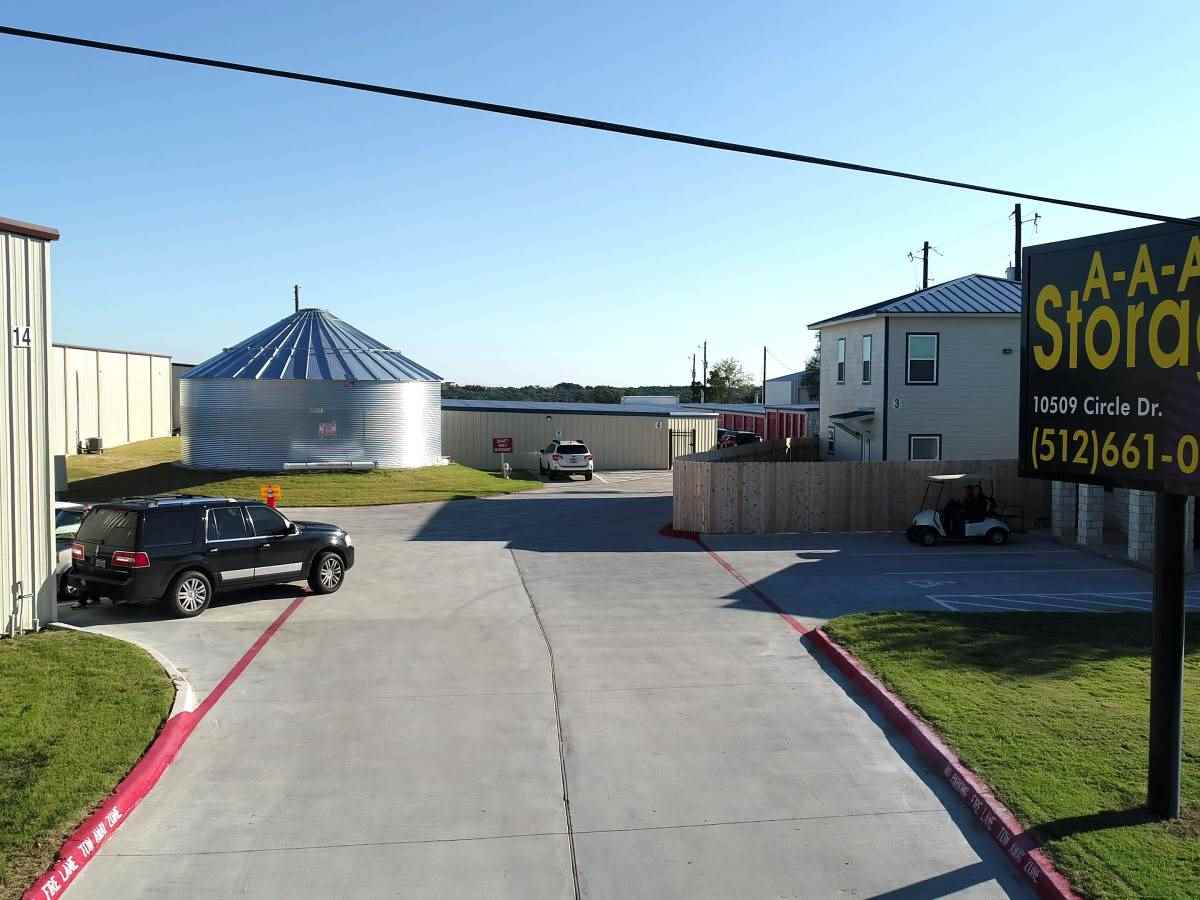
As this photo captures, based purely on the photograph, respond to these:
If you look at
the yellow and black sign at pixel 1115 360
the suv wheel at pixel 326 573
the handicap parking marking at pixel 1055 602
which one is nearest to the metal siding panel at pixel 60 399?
the suv wheel at pixel 326 573

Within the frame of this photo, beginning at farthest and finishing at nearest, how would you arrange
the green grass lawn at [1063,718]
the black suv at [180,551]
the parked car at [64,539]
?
the parked car at [64,539] → the black suv at [180,551] → the green grass lawn at [1063,718]

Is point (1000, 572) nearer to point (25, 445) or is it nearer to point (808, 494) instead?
point (808, 494)

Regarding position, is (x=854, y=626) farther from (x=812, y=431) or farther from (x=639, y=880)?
(x=812, y=431)

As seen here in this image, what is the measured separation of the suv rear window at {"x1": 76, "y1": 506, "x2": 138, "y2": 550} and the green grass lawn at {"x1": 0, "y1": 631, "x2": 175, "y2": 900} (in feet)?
5.53

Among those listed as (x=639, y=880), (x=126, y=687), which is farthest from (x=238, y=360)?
(x=639, y=880)

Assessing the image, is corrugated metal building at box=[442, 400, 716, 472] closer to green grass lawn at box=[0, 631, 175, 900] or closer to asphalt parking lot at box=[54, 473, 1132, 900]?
asphalt parking lot at box=[54, 473, 1132, 900]

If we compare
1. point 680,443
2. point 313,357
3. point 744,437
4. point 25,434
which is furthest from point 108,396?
point 25,434

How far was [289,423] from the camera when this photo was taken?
4047 centimetres

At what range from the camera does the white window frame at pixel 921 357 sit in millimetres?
32625

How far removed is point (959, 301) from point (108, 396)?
40.6m

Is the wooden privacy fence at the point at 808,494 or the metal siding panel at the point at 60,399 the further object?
the metal siding panel at the point at 60,399

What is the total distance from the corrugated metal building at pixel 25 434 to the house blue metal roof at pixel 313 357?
26.7 meters

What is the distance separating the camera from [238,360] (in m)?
42.7

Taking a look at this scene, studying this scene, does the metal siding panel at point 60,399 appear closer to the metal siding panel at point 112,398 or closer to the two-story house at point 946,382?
the metal siding panel at point 112,398
